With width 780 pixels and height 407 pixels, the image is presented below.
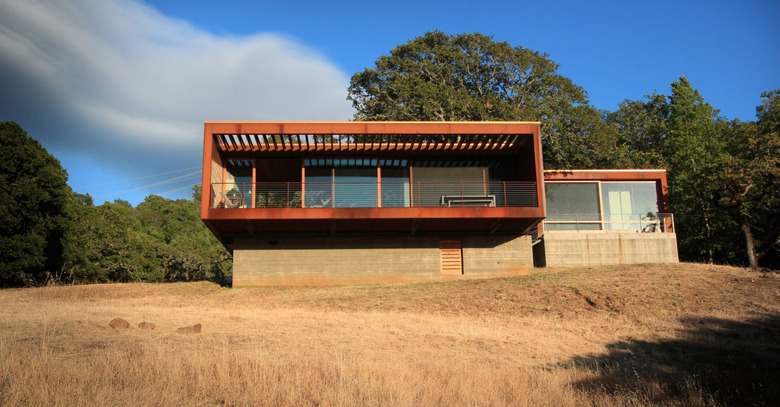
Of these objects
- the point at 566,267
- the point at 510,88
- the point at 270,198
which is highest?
the point at 510,88

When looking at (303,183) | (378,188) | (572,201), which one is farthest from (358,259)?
(572,201)

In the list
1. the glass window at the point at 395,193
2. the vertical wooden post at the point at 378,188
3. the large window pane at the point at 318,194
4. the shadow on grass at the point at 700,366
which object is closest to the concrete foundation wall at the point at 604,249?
the glass window at the point at 395,193

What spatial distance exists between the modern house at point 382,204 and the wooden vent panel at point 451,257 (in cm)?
4

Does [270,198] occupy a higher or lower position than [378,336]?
higher

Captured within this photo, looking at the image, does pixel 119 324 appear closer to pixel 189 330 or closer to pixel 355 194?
pixel 189 330

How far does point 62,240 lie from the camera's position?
21.4 m

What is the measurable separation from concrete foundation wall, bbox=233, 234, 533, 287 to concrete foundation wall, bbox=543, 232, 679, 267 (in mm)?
1107

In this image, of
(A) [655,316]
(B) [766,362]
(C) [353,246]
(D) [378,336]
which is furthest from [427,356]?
(C) [353,246]

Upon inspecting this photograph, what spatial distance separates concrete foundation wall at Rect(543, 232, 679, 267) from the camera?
19.0 m

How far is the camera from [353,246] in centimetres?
1862

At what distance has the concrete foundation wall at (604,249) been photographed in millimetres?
19031

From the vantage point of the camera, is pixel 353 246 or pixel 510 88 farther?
pixel 510 88

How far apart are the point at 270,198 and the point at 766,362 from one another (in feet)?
46.8

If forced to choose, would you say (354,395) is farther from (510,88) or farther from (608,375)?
(510,88)
